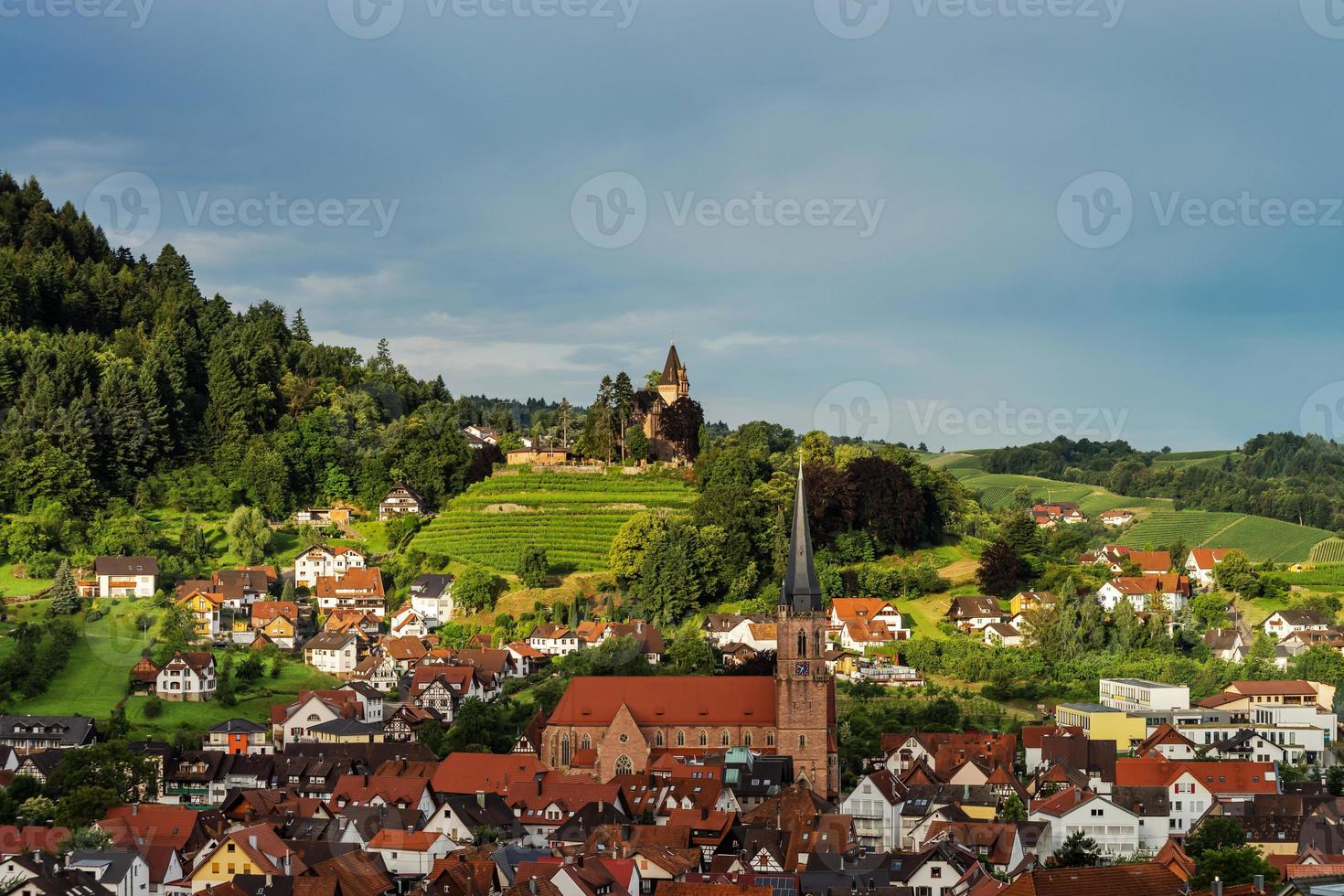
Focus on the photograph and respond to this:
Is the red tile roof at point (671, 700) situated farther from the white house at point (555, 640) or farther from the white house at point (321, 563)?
the white house at point (321, 563)

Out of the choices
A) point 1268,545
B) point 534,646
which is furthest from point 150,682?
point 1268,545

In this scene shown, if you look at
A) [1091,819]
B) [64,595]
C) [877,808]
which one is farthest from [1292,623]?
[64,595]

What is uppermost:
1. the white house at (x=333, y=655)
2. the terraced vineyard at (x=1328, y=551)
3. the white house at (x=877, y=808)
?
the terraced vineyard at (x=1328, y=551)

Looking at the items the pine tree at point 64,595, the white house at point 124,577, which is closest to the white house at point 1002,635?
the white house at point 124,577

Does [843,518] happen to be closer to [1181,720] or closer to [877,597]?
[877,597]

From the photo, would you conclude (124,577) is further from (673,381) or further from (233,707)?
(673,381)

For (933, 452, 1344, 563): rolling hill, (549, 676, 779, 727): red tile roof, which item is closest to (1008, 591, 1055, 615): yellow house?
(549, 676, 779, 727): red tile roof
